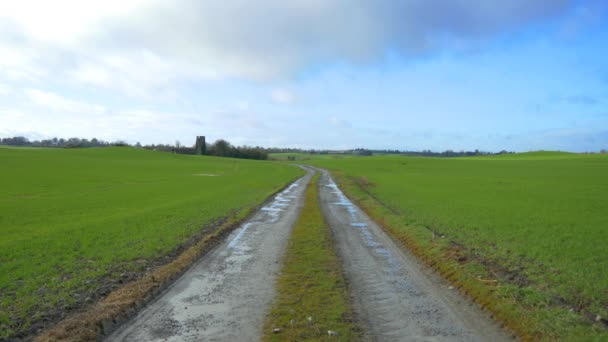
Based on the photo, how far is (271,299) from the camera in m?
9.09

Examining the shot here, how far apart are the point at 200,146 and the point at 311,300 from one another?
7145 inches

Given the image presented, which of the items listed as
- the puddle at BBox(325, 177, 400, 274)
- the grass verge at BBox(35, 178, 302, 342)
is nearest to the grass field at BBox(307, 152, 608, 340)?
the puddle at BBox(325, 177, 400, 274)

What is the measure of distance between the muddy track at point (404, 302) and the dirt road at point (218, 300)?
87.9 inches

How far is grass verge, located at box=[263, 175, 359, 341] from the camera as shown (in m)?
7.19

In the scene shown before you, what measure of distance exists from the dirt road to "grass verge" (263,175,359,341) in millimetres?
330

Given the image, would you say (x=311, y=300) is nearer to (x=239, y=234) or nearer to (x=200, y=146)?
(x=239, y=234)

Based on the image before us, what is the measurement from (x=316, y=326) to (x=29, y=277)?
27.8 ft

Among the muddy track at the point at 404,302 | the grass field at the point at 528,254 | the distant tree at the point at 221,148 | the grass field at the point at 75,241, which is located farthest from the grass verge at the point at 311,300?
the distant tree at the point at 221,148

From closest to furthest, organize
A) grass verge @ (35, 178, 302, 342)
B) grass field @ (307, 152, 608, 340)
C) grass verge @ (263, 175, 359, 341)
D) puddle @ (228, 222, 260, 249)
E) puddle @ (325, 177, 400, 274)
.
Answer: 1. grass verge @ (263, 175, 359, 341)
2. grass verge @ (35, 178, 302, 342)
3. grass field @ (307, 152, 608, 340)
4. puddle @ (325, 177, 400, 274)
5. puddle @ (228, 222, 260, 249)

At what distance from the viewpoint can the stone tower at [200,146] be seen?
18031 centimetres

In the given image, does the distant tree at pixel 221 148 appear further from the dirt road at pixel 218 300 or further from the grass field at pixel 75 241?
the dirt road at pixel 218 300

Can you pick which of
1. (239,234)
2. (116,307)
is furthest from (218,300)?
(239,234)

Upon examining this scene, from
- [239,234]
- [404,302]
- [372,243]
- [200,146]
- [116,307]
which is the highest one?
[200,146]

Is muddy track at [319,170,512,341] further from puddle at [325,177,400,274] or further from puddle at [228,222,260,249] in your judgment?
puddle at [228,222,260,249]
